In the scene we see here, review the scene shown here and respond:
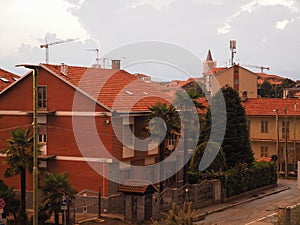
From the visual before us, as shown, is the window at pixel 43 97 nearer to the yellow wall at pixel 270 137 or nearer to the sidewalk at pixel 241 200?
the sidewalk at pixel 241 200

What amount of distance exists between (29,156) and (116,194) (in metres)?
Result: 6.83

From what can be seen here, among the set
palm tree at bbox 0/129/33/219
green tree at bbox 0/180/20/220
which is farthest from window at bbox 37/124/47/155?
palm tree at bbox 0/129/33/219

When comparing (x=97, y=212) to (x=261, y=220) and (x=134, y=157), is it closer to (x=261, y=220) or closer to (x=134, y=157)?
(x=134, y=157)

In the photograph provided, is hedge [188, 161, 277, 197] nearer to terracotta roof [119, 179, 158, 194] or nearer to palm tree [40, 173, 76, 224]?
terracotta roof [119, 179, 158, 194]

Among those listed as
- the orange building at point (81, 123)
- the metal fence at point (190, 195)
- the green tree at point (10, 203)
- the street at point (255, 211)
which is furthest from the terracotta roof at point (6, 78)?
the street at point (255, 211)

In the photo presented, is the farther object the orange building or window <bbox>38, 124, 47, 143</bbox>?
window <bbox>38, 124, 47, 143</bbox>

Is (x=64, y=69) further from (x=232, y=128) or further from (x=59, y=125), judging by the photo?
(x=232, y=128)

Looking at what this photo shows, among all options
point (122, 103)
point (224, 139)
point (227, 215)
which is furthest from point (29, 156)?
point (224, 139)

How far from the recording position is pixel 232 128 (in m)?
40.9

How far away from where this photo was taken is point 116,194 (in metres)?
32.7

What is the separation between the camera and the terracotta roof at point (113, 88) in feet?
111

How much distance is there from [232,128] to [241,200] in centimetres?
585

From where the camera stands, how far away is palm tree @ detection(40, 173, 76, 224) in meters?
26.5

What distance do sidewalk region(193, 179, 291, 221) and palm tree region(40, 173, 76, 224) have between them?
21.8ft
